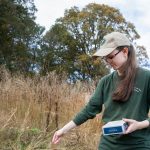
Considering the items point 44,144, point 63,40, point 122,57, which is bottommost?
point 44,144

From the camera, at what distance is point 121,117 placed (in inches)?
145

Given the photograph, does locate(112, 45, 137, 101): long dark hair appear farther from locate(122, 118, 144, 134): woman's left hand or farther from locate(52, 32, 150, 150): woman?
locate(122, 118, 144, 134): woman's left hand

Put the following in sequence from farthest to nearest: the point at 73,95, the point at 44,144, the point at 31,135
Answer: the point at 73,95, the point at 31,135, the point at 44,144

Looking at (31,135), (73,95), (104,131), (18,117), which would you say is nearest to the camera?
(104,131)

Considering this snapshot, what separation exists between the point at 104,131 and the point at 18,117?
6.00 m

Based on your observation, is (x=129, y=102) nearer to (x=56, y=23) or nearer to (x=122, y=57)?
(x=122, y=57)

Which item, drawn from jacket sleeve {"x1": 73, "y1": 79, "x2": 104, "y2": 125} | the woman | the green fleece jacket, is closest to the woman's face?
the woman

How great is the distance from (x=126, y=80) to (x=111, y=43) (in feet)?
0.98

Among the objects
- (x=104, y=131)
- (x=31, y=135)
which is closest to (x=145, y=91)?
(x=104, y=131)

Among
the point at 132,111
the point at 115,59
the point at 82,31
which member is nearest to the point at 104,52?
the point at 115,59

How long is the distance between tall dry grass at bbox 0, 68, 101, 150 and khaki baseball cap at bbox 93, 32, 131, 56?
3433mm

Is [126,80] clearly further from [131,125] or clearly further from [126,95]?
[131,125]

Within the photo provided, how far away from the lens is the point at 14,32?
34000 millimetres

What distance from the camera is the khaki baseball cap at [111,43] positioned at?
3722mm
